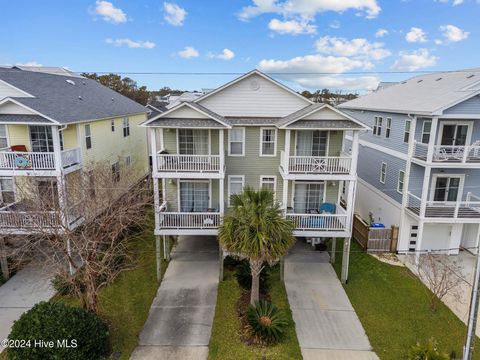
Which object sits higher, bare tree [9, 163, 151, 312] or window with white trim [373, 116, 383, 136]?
window with white trim [373, 116, 383, 136]

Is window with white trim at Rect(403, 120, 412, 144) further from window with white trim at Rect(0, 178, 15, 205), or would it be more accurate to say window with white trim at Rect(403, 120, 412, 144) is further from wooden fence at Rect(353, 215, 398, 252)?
window with white trim at Rect(0, 178, 15, 205)

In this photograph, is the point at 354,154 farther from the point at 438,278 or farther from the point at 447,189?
the point at 447,189

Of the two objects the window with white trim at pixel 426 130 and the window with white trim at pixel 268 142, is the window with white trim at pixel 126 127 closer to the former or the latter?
the window with white trim at pixel 268 142

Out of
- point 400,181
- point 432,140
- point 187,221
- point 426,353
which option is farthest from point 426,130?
point 187,221

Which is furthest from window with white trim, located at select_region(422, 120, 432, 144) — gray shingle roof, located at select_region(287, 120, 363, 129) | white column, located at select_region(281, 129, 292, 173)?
white column, located at select_region(281, 129, 292, 173)

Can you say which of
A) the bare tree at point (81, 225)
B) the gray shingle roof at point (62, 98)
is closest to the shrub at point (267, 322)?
the bare tree at point (81, 225)

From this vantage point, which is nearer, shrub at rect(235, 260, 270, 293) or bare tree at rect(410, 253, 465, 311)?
bare tree at rect(410, 253, 465, 311)

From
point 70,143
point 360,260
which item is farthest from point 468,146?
point 70,143
